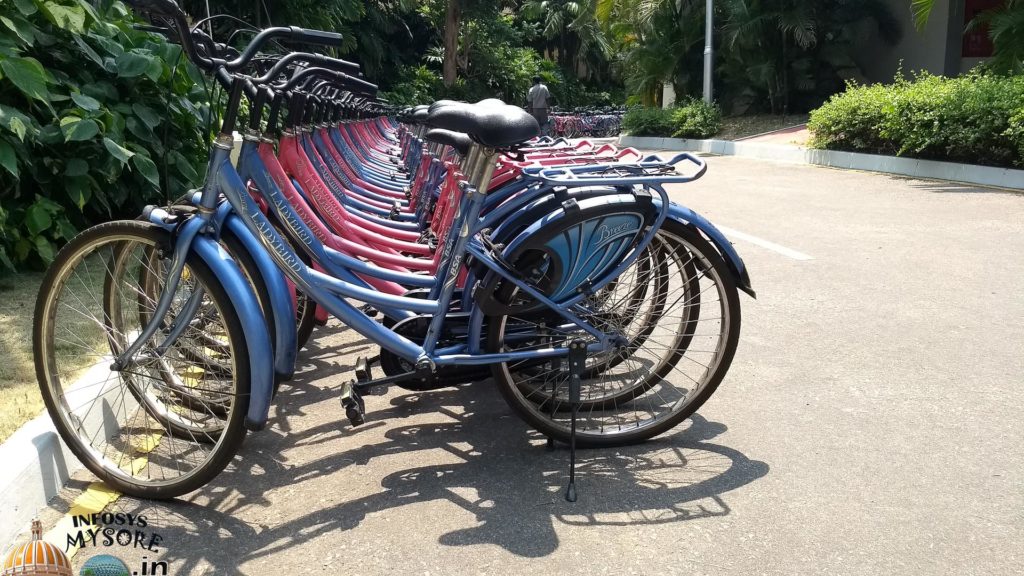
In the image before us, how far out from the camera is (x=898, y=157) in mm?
11812

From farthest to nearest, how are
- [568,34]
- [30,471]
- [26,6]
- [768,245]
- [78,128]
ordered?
[568,34], [768,245], [26,6], [78,128], [30,471]

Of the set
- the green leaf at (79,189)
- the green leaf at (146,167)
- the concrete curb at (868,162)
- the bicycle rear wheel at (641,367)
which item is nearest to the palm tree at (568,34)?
the concrete curb at (868,162)

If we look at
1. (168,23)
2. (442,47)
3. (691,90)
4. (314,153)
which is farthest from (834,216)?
(442,47)

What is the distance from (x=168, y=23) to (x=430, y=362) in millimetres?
1378

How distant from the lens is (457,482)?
3031 millimetres

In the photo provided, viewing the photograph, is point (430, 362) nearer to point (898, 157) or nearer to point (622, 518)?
point (622, 518)

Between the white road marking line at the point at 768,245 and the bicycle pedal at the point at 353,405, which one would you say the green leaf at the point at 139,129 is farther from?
the white road marking line at the point at 768,245

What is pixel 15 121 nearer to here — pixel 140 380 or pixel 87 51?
pixel 87 51

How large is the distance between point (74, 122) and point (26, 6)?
0.72m

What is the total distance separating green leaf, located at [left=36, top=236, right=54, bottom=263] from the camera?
4770 millimetres

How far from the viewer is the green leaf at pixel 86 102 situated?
485 centimetres

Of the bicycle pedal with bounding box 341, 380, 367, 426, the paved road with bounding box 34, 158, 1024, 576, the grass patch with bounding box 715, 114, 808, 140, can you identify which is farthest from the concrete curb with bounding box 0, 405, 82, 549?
the grass patch with bounding box 715, 114, 808, 140

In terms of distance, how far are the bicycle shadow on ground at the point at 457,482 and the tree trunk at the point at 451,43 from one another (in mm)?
25227

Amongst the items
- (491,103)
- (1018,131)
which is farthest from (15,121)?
(1018,131)
